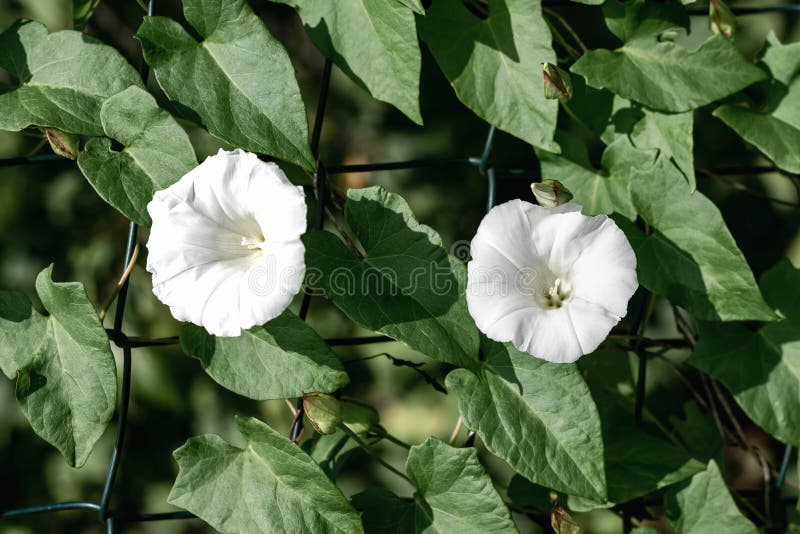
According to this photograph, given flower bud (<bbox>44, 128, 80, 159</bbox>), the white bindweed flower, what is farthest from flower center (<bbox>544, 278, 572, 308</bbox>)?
flower bud (<bbox>44, 128, 80, 159</bbox>)

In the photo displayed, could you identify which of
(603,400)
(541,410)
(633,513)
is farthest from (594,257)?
(633,513)

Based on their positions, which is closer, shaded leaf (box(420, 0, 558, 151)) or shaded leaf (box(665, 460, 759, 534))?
shaded leaf (box(420, 0, 558, 151))

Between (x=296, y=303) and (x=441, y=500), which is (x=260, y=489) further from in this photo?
(x=296, y=303)

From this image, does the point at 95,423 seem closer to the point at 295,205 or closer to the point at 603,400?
the point at 295,205

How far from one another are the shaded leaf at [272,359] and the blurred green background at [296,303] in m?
0.64

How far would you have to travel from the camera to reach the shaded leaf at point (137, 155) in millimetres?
789

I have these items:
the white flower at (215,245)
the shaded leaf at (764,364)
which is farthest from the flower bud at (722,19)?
the white flower at (215,245)

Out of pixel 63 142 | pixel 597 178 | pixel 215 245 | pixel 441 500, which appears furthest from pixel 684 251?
pixel 63 142

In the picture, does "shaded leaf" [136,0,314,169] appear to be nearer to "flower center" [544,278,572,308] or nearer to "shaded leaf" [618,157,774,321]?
"flower center" [544,278,572,308]

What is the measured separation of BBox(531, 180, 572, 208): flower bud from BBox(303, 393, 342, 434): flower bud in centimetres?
30

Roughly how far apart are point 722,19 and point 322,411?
646 millimetres

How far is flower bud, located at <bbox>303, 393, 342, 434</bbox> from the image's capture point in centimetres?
82

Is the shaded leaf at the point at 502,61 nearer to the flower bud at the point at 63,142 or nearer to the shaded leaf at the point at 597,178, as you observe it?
the shaded leaf at the point at 597,178

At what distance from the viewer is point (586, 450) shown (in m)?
0.83
